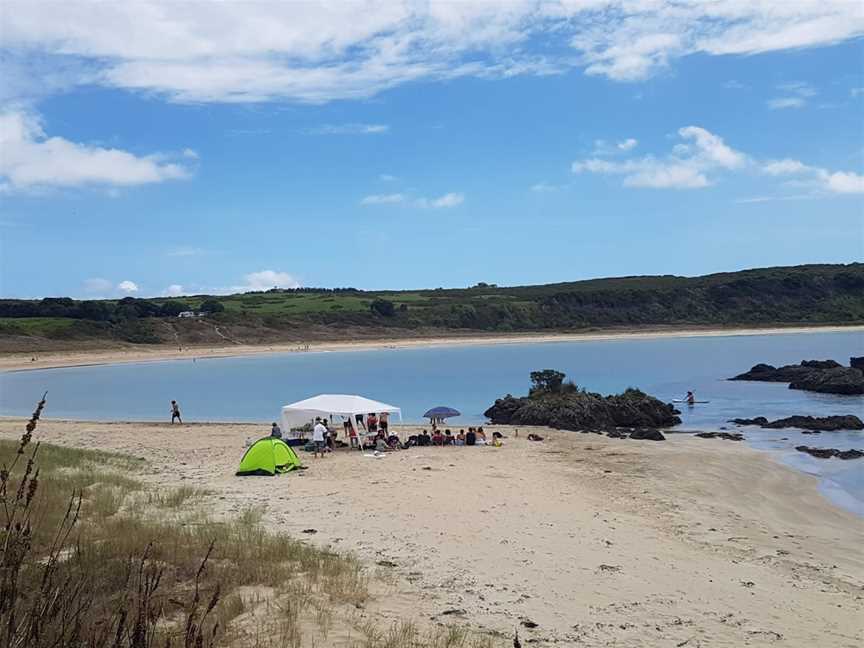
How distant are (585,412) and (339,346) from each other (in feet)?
197

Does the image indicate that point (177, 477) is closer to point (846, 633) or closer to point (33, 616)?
point (846, 633)

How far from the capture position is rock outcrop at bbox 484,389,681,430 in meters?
29.1

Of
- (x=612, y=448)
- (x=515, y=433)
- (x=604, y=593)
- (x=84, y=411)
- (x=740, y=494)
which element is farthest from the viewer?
(x=84, y=411)

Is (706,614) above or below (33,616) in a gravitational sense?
below

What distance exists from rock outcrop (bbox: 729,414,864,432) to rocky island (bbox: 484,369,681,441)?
3084mm

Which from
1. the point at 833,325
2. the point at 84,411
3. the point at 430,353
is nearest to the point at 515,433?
the point at 84,411

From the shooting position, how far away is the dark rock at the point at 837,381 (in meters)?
39.7

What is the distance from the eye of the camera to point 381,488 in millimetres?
15375

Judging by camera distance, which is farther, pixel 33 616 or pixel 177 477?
pixel 177 477

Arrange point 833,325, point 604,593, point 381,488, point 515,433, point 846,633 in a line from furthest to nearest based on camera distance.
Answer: point 833,325 < point 515,433 < point 381,488 < point 604,593 < point 846,633

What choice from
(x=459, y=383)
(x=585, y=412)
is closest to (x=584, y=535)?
(x=585, y=412)

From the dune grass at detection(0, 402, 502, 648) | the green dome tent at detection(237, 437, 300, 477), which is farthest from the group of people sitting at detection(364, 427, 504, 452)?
the dune grass at detection(0, 402, 502, 648)

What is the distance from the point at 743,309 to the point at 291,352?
2391 inches

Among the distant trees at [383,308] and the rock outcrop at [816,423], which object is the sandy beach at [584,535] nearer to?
the rock outcrop at [816,423]
